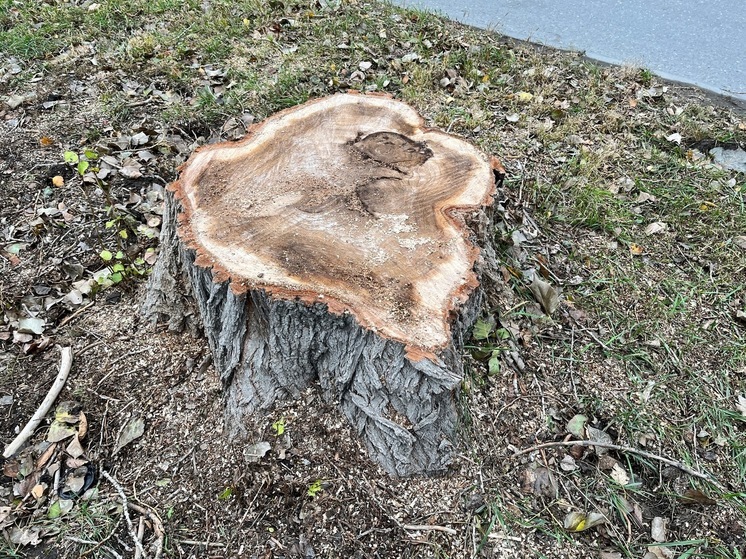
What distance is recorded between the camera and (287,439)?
1.76m

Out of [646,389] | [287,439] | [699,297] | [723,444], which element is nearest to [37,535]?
[287,439]

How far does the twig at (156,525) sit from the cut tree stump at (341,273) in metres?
0.36

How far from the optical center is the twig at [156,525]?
160cm

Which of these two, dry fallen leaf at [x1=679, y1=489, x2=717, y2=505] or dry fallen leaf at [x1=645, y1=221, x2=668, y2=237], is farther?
dry fallen leaf at [x1=645, y1=221, x2=668, y2=237]

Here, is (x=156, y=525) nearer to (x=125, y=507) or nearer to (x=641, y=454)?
(x=125, y=507)

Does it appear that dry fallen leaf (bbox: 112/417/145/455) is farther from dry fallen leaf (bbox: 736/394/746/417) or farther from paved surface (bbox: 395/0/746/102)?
paved surface (bbox: 395/0/746/102)

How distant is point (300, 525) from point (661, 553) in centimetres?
116

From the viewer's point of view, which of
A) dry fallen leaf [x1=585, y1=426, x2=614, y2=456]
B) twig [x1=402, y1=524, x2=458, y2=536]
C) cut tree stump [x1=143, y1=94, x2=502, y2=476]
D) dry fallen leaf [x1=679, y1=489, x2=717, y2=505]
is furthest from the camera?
dry fallen leaf [x1=585, y1=426, x2=614, y2=456]

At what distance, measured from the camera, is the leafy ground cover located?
169 cm

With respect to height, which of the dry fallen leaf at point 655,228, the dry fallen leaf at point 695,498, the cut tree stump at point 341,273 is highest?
the cut tree stump at point 341,273

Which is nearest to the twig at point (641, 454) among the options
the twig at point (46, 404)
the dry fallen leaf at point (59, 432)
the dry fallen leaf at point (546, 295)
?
the dry fallen leaf at point (546, 295)

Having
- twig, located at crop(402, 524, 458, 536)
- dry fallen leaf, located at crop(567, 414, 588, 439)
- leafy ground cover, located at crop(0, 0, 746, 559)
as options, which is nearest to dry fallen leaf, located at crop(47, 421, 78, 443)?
leafy ground cover, located at crop(0, 0, 746, 559)

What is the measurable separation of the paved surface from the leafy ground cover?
0.21 meters

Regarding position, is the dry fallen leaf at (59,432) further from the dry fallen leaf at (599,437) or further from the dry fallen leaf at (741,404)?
the dry fallen leaf at (741,404)
